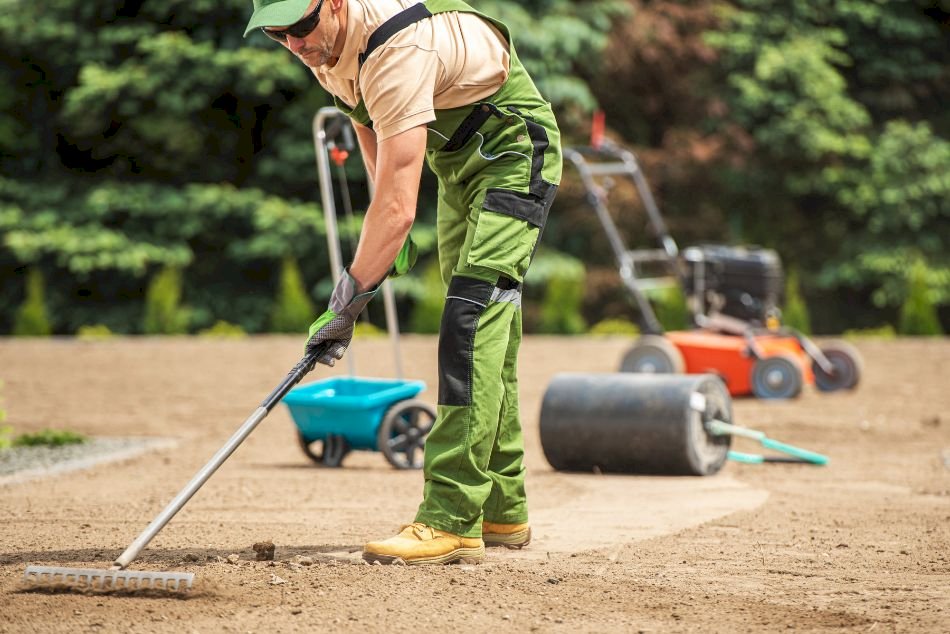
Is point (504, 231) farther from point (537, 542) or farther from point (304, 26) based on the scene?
point (537, 542)

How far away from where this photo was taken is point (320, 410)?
6.40 metres

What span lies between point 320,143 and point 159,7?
12.5m

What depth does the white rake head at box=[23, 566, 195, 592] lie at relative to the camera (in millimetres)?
A: 3352

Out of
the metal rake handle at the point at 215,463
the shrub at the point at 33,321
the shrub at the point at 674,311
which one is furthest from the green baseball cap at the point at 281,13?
the shrub at the point at 33,321

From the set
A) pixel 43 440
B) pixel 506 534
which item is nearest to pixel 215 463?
pixel 506 534

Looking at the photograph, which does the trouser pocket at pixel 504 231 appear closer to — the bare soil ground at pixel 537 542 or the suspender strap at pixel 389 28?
the suspender strap at pixel 389 28

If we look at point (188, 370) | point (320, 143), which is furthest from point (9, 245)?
point (320, 143)

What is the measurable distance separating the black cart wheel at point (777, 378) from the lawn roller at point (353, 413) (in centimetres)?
413

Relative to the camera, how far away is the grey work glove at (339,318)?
3.71 m

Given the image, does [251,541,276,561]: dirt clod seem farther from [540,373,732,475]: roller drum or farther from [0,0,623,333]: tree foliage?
[0,0,623,333]: tree foliage

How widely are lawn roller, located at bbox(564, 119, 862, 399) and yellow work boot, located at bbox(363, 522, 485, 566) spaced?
20.4 feet

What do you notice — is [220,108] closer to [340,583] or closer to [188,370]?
[188,370]

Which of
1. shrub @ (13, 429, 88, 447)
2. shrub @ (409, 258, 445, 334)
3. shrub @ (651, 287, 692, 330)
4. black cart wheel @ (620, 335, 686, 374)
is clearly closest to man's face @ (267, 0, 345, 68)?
shrub @ (13, 429, 88, 447)

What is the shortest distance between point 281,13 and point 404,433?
11.0 feet
